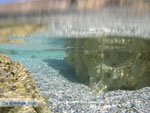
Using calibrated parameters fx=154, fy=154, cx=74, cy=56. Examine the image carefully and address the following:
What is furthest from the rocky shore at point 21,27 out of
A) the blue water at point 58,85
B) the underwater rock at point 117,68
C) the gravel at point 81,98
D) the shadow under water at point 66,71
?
the shadow under water at point 66,71

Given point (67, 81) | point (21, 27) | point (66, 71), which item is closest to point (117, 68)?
point (67, 81)

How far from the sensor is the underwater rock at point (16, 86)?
13.4ft

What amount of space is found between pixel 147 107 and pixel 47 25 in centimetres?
604

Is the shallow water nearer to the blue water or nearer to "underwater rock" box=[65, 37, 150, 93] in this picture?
the blue water

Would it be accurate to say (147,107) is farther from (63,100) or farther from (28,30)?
(28,30)

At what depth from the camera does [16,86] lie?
4.45m

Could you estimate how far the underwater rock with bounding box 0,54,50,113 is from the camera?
161 inches

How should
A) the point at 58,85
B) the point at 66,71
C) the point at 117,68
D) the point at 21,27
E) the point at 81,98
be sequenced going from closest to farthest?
the point at 21,27
the point at 81,98
the point at 117,68
the point at 58,85
the point at 66,71

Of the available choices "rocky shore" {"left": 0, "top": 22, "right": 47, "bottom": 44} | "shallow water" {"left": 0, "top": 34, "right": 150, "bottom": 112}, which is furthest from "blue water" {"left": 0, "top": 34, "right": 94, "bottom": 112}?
"rocky shore" {"left": 0, "top": 22, "right": 47, "bottom": 44}

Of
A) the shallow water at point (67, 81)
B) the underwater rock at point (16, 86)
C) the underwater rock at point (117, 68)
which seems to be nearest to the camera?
the underwater rock at point (16, 86)

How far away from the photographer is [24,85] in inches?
183

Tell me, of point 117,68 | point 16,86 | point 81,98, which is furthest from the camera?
point 117,68

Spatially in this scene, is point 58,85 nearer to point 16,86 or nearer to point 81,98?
point 81,98

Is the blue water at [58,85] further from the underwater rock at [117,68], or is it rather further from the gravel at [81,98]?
the underwater rock at [117,68]
